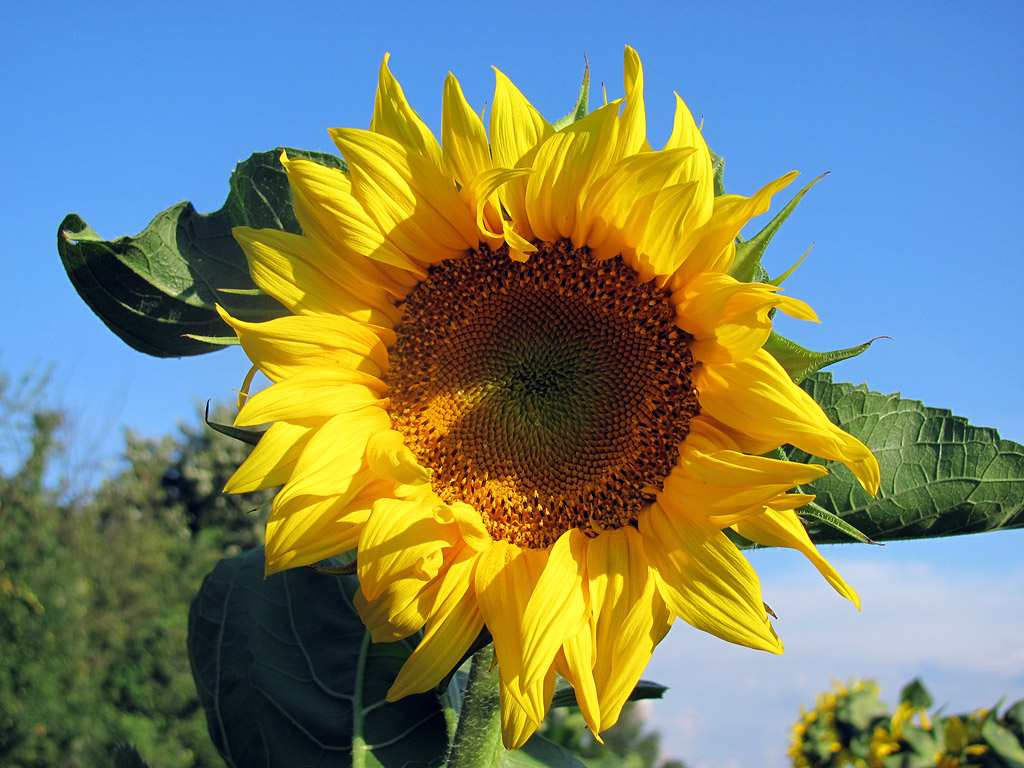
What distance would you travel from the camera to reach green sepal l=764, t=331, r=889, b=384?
49.6 inches

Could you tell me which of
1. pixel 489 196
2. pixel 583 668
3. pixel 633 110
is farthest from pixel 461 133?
pixel 583 668

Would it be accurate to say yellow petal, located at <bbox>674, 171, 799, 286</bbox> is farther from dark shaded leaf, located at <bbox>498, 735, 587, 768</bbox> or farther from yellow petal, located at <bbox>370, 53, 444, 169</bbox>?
dark shaded leaf, located at <bbox>498, 735, 587, 768</bbox>

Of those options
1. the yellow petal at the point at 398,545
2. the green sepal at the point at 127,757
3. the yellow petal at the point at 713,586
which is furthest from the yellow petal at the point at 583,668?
the green sepal at the point at 127,757

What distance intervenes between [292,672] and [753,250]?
1356 millimetres

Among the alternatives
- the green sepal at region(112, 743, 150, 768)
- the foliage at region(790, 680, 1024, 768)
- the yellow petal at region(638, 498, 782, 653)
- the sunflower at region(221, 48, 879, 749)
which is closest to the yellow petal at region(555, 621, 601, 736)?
the sunflower at region(221, 48, 879, 749)

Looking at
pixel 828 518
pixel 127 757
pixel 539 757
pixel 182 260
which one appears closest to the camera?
pixel 828 518

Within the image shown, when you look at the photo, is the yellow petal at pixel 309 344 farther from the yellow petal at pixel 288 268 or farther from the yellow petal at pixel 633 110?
the yellow petal at pixel 633 110

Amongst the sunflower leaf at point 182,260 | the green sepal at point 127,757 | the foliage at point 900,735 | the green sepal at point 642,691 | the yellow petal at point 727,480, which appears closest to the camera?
the yellow petal at point 727,480

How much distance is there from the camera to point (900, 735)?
15.4 feet

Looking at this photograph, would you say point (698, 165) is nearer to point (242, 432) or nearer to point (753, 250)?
point (753, 250)

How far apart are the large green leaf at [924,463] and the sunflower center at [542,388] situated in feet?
0.99

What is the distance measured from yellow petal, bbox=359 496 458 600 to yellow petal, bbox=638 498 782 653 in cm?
39

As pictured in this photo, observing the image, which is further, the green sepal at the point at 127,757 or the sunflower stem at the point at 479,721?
the green sepal at the point at 127,757

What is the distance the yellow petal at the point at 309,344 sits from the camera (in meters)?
1.46
